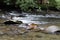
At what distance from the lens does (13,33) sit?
6320 millimetres

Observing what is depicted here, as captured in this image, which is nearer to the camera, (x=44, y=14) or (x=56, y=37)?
(x=56, y=37)

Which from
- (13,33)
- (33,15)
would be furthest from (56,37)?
(33,15)

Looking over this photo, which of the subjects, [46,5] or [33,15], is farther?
[46,5]

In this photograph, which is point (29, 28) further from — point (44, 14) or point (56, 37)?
point (44, 14)

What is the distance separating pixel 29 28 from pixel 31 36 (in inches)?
42.7

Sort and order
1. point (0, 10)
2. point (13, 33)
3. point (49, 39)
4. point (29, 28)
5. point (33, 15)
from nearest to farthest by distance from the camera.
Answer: point (49, 39)
point (13, 33)
point (29, 28)
point (33, 15)
point (0, 10)

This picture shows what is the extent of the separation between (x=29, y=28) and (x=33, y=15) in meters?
4.07

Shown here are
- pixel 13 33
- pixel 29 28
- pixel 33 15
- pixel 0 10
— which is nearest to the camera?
pixel 13 33

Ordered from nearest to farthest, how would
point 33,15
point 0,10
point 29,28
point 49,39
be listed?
point 49,39 < point 29,28 < point 33,15 < point 0,10

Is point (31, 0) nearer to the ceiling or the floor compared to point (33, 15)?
nearer to the ceiling

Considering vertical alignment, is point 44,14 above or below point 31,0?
below

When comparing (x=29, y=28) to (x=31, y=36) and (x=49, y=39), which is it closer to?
(x=31, y=36)

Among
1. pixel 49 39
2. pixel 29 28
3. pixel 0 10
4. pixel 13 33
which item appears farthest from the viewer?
pixel 0 10

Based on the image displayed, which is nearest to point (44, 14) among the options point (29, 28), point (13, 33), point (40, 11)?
point (40, 11)
